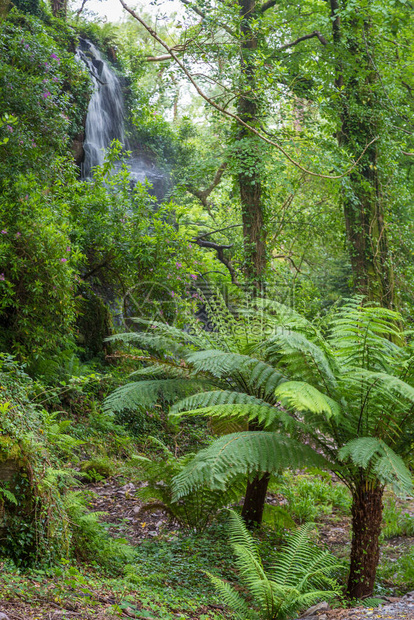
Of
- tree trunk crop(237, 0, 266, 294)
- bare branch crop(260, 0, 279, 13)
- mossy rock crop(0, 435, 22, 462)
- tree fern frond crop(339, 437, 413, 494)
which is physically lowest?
mossy rock crop(0, 435, 22, 462)

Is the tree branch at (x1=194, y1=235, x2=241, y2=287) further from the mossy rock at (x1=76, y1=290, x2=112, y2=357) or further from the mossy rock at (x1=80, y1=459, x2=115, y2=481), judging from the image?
the mossy rock at (x1=80, y1=459, x2=115, y2=481)

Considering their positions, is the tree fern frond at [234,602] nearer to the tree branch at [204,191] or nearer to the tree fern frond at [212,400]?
the tree fern frond at [212,400]

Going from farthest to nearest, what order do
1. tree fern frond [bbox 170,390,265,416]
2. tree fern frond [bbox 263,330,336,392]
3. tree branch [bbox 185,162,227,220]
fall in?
tree branch [bbox 185,162,227,220]
tree fern frond [bbox 170,390,265,416]
tree fern frond [bbox 263,330,336,392]

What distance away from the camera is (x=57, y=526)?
259 cm

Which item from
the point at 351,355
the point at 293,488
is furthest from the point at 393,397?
the point at 293,488

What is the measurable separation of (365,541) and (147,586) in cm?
123

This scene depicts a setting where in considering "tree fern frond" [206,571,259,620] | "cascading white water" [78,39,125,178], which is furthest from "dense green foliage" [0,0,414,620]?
"cascading white water" [78,39,125,178]

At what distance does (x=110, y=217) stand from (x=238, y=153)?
249 cm

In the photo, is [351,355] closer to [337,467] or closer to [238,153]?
[337,467]

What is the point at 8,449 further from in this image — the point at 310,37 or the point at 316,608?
the point at 310,37

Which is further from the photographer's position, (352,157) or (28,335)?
(352,157)

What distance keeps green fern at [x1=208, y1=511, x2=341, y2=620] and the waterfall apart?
8.68m

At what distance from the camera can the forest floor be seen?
2.06m

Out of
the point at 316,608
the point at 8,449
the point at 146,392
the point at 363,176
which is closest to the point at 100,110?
the point at 363,176
